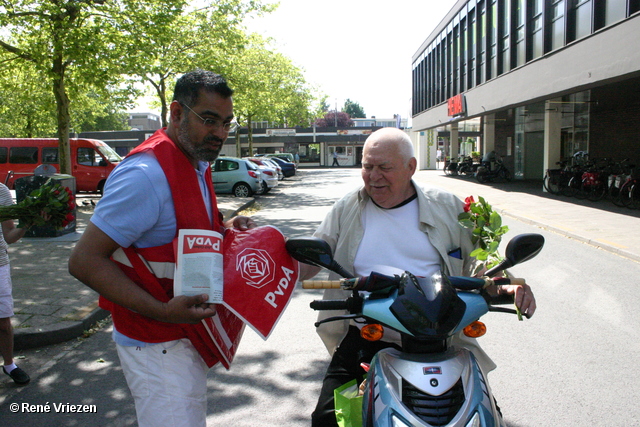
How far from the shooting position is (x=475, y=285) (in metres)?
1.97

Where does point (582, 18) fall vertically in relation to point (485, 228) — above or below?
above

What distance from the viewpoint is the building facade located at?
13.8 metres

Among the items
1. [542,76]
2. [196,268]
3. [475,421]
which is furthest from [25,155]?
[475,421]

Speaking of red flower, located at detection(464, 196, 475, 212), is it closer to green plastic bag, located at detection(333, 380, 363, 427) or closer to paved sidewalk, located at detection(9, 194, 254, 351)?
green plastic bag, located at detection(333, 380, 363, 427)

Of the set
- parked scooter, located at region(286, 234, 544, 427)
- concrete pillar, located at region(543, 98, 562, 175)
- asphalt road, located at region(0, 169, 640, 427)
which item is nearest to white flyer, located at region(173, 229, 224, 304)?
parked scooter, located at region(286, 234, 544, 427)

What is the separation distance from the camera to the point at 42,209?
3.57m

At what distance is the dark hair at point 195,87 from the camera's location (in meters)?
2.06

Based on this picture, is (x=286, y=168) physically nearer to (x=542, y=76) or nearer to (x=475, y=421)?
(x=542, y=76)

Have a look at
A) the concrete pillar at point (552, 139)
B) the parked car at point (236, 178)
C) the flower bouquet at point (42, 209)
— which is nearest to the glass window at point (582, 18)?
the concrete pillar at point (552, 139)

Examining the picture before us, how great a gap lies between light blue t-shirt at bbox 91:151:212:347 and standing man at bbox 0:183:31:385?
2.37m

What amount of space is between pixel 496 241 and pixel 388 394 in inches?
37.8

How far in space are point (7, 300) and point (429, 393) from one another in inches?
134

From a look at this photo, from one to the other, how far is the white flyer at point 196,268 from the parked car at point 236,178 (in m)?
19.7

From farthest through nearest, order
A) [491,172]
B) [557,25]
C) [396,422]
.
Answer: [491,172]
[557,25]
[396,422]
